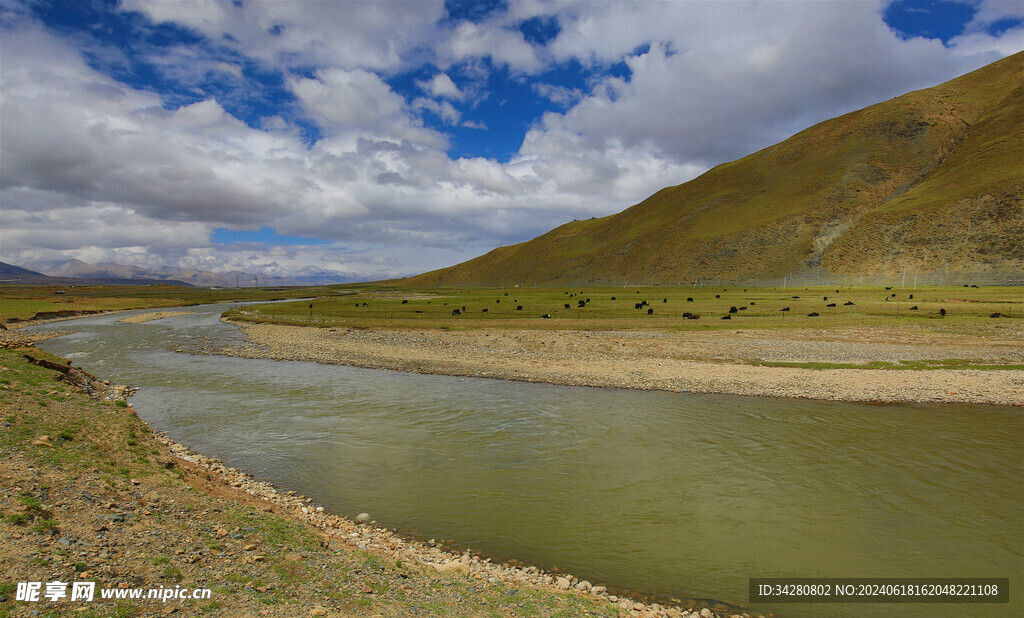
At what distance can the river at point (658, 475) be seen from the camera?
10.3m

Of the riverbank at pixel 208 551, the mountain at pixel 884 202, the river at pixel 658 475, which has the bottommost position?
the river at pixel 658 475

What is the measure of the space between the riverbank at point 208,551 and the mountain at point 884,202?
14753cm

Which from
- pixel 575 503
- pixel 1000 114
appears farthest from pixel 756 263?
pixel 575 503

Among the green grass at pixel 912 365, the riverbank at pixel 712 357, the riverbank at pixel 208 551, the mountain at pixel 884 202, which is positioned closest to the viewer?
the riverbank at pixel 208 551

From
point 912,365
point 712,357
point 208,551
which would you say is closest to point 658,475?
point 208,551

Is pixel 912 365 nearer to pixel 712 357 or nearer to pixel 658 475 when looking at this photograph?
pixel 712 357

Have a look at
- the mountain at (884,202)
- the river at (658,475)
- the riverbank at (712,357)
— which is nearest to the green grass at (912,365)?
the riverbank at (712,357)

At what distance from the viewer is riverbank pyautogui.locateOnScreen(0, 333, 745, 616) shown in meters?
6.35

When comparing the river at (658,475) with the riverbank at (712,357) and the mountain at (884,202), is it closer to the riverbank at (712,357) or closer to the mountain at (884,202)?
the riverbank at (712,357)

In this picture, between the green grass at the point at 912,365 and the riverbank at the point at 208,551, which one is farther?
the green grass at the point at 912,365

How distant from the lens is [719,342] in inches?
1473

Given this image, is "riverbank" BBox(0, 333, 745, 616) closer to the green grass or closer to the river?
the river

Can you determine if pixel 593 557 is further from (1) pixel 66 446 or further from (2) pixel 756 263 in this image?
(2) pixel 756 263

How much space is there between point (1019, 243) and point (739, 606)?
149036 mm
